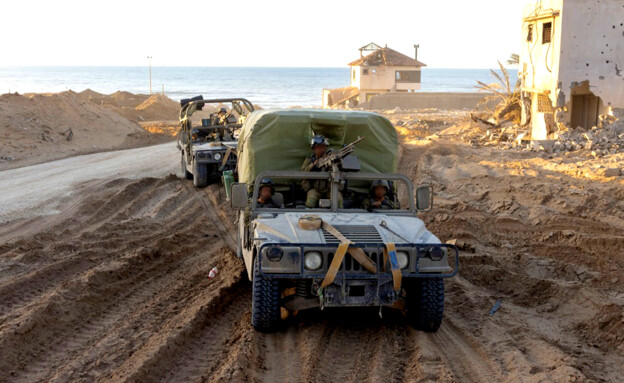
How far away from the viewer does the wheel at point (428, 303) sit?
637 cm

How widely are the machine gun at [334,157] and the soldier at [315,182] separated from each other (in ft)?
0.43

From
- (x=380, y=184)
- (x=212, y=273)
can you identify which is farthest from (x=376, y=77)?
(x=380, y=184)

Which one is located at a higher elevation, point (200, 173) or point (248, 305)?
point (200, 173)

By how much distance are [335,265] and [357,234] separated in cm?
54

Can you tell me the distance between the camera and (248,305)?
732 cm

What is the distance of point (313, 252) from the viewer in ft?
19.9

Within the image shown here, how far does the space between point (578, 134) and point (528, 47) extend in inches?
156

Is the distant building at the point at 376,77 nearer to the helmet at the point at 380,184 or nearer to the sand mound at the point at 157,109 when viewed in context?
the sand mound at the point at 157,109

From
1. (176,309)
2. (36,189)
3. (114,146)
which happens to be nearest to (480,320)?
(176,309)

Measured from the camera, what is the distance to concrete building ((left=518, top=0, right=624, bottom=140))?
64.7 feet

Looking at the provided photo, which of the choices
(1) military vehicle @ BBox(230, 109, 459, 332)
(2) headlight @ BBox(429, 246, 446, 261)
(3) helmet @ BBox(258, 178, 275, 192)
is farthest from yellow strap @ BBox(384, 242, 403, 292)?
(3) helmet @ BBox(258, 178, 275, 192)

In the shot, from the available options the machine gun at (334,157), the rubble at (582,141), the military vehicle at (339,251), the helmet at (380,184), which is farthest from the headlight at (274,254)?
the rubble at (582,141)

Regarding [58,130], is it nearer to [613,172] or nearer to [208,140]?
[208,140]

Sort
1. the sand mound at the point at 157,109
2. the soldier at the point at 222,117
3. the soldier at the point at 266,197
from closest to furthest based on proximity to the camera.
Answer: the soldier at the point at 266,197
the soldier at the point at 222,117
the sand mound at the point at 157,109
